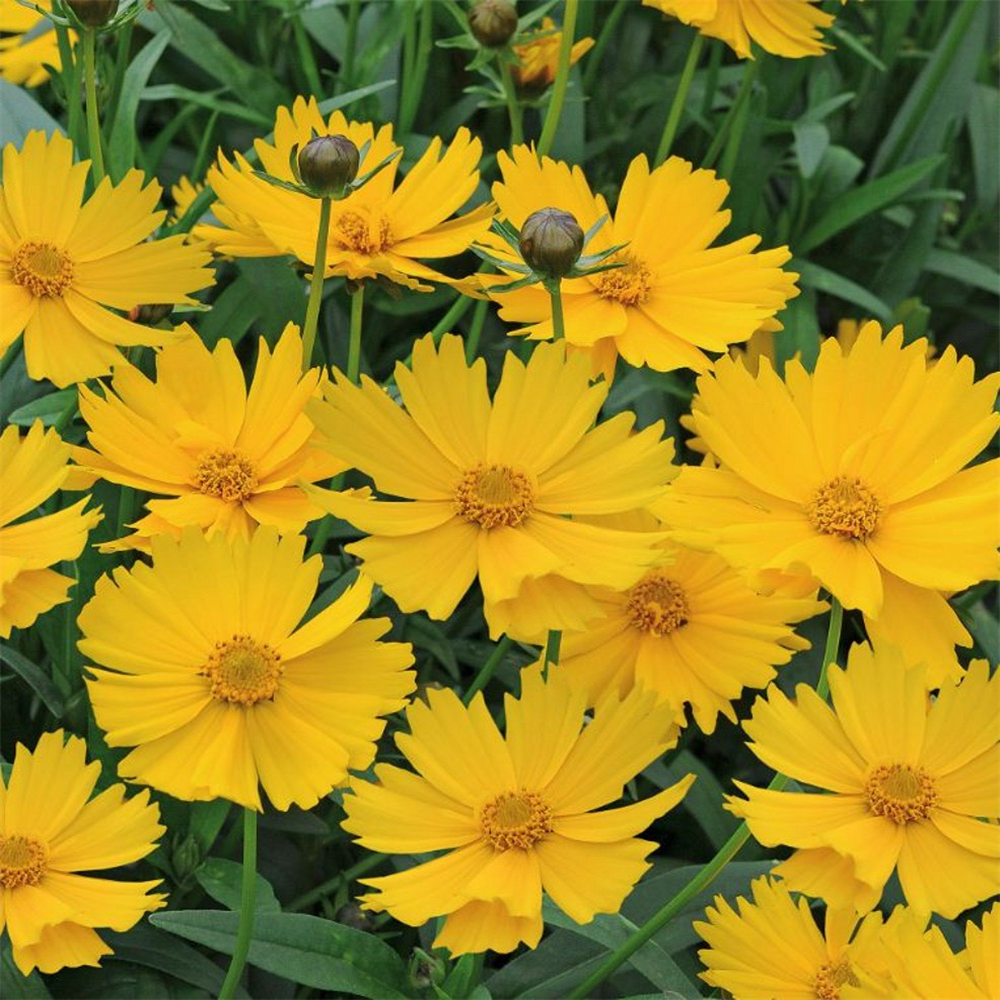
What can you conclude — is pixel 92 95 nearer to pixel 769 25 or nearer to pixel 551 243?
pixel 551 243

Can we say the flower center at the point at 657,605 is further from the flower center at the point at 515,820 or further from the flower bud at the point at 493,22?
the flower bud at the point at 493,22

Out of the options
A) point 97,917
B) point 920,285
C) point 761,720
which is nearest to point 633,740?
point 761,720

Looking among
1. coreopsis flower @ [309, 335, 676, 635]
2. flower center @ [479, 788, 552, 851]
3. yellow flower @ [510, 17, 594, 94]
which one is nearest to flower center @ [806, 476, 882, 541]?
coreopsis flower @ [309, 335, 676, 635]

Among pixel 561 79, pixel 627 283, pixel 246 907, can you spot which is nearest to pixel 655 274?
pixel 627 283

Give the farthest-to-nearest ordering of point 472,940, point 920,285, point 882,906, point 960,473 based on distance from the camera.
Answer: point 920,285 < point 882,906 < point 960,473 < point 472,940

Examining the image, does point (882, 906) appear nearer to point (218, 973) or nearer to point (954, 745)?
point (954, 745)
